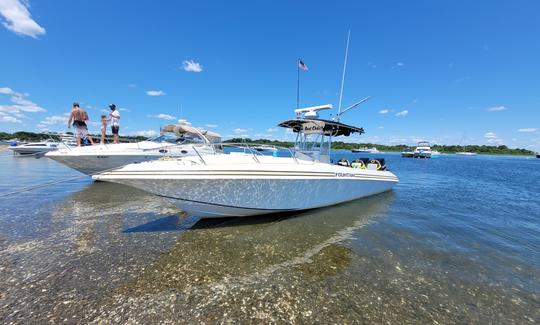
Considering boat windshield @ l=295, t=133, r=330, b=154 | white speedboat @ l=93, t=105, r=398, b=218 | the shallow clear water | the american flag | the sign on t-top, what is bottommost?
the shallow clear water

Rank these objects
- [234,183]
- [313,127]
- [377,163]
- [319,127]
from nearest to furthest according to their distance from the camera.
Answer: [234,183]
[319,127]
[313,127]
[377,163]

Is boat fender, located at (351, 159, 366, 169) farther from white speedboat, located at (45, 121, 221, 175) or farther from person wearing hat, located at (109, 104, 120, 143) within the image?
person wearing hat, located at (109, 104, 120, 143)

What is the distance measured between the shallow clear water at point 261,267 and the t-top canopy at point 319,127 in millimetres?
3245

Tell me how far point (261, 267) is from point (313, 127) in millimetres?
6041

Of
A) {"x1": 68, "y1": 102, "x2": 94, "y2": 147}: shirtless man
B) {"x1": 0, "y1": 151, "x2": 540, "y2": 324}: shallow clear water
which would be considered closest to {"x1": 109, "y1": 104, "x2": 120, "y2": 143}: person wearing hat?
{"x1": 68, "y1": 102, "x2": 94, "y2": 147}: shirtless man

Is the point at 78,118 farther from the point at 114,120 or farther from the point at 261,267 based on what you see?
the point at 261,267

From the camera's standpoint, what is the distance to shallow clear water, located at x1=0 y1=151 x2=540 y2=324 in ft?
10.6

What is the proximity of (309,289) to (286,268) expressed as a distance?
0.70 meters

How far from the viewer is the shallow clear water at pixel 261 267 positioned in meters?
3.23

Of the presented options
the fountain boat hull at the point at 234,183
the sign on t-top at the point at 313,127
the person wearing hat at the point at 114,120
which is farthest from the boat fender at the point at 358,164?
the person wearing hat at the point at 114,120

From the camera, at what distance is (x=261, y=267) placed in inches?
171

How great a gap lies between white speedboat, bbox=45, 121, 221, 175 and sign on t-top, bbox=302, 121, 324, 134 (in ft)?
12.6

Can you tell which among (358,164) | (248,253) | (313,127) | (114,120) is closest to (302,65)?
(313,127)

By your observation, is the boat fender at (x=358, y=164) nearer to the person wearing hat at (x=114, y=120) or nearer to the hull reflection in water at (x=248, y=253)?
the hull reflection in water at (x=248, y=253)
